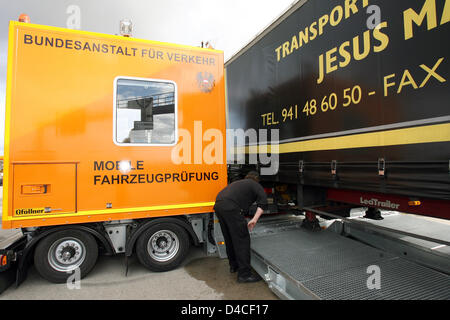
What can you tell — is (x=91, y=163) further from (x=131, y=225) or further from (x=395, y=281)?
(x=395, y=281)

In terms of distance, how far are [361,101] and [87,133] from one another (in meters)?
3.26

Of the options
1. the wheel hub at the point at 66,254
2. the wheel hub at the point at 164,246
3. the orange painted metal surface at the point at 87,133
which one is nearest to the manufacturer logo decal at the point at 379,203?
the orange painted metal surface at the point at 87,133

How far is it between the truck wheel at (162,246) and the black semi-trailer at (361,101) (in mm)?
1830

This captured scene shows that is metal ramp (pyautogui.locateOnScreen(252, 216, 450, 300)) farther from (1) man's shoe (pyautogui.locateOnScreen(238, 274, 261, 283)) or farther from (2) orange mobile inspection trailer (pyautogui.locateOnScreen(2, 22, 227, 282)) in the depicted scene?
(2) orange mobile inspection trailer (pyautogui.locateOnScreen(2, 22, 227, 282))

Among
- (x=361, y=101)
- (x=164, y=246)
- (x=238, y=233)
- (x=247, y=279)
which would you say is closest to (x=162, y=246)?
(x=164, y=246)

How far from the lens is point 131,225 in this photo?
3.60 metres

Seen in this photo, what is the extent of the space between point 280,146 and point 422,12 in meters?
2.36

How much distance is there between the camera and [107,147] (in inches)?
134

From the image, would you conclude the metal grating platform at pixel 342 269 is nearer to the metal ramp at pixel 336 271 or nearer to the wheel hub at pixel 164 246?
the metal ramp at pixel 336 271

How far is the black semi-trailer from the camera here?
2.28 m

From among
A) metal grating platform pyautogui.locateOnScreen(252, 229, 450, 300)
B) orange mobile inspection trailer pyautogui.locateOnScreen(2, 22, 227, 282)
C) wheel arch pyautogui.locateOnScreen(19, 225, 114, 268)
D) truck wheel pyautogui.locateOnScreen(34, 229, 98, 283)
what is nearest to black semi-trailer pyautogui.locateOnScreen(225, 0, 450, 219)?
metal grating platform pyautogui.locateOnScreen(252, 229, 450, 300)

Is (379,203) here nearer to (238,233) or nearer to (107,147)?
(238,233)

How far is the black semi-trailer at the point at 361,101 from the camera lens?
228cm
